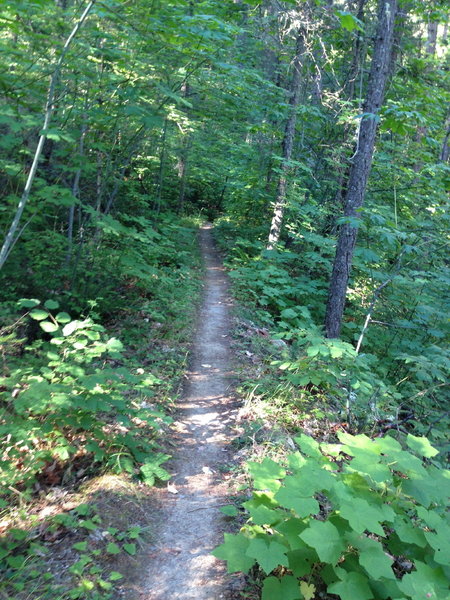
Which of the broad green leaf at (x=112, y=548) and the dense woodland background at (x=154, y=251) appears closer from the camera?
the broad green leaf at (x=112, y=548)

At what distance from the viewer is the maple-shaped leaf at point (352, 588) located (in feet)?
7.18

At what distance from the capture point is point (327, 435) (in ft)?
16.0

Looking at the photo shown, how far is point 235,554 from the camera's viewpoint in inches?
98.8

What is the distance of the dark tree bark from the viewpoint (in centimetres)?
688

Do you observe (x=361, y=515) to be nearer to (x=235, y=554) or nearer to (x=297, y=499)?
(x=297, y=499)

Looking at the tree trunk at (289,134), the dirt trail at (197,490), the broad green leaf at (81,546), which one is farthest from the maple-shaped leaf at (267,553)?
the tree trunk at (289,134)

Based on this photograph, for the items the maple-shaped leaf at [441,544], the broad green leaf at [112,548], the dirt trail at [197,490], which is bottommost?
the dirt trail at [197,490]

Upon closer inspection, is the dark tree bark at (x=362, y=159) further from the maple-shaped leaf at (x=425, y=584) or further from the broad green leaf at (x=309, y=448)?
the maple-shaped leaf at (x=425, y=584)

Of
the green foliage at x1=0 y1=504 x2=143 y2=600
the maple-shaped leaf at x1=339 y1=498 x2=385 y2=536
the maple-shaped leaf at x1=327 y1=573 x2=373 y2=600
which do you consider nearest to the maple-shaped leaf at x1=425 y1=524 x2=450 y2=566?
the maple-shaped leaf at x1=339 y1=498 x2=385 y2=536

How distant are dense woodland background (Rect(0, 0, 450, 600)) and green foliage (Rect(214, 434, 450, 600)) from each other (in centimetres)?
29

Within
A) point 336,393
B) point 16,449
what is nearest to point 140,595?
point 16,449

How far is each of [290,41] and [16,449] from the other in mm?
12202

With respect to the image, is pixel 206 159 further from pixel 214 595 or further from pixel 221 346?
pixel 214 595

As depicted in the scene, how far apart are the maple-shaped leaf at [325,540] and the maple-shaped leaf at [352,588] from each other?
0.17 meters
